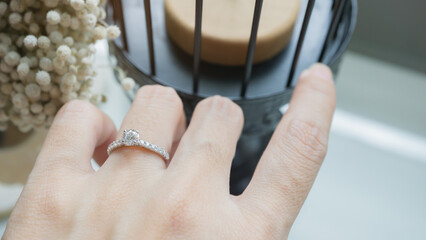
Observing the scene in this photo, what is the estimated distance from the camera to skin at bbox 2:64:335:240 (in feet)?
1.01

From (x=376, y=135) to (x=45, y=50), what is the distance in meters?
0.47

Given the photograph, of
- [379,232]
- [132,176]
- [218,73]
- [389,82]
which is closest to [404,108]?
[389,82]

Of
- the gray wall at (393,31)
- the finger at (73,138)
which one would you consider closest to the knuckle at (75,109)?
the finger at (73,138)

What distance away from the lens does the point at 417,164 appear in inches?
23.0

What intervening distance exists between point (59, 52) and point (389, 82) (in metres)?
0.52

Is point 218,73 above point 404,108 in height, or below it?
above

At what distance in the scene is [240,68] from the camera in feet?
1.33

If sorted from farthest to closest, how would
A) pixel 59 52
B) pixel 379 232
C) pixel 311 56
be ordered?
1. pixel 379 232
2. pixel 311 56
3. pixel 59 52

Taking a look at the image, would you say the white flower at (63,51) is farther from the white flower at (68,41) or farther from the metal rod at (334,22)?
the metal rod at (334,22)

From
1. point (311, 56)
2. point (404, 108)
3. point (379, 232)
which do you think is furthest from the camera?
point (404, 108)

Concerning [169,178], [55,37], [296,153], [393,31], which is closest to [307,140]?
[296,153]

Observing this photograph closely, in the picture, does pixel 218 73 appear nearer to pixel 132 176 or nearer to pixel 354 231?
pixel 132 176

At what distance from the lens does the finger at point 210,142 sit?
328mm

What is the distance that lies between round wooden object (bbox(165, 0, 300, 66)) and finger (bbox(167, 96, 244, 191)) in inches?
2.0
